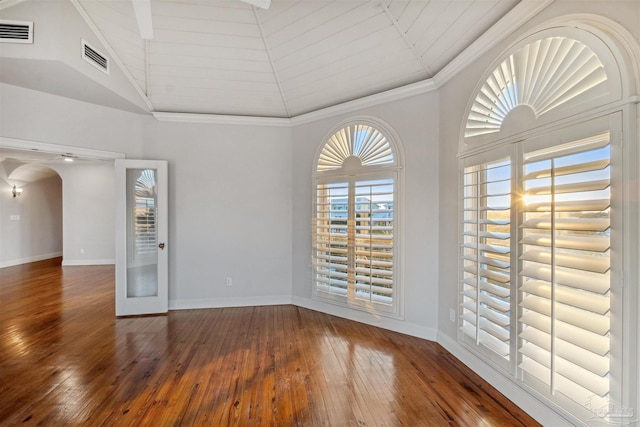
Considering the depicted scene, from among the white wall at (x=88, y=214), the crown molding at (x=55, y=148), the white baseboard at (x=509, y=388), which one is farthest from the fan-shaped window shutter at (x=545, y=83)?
the white wall at (x=88, y=214)

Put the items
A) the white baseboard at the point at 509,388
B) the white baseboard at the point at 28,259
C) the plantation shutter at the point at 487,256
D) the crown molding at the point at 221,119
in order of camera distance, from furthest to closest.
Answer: the white baseboard at the point at 28,259 → the crown molding at the point at 221,119 → the plantation shutter at the point at 487,256 → the white baseboard at the point at 509,388

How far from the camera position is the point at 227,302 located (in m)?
4.16

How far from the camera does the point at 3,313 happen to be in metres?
3.91

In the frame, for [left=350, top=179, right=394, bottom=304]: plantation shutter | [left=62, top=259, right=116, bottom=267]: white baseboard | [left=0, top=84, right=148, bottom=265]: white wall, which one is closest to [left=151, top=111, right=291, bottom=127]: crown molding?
[left=0, top=84, right=148, bottom=265]: white wall

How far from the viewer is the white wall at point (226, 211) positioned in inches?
160

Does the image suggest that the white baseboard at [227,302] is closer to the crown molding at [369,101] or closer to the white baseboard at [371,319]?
the white baseboard at [371,319]

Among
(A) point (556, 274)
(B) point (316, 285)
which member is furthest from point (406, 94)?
(B) point (316, 285)

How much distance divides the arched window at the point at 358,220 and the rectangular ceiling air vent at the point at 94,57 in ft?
8.82

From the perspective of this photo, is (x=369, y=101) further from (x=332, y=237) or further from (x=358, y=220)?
(x=332, y=237)

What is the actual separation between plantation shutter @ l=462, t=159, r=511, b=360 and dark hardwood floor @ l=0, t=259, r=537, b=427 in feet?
1.49

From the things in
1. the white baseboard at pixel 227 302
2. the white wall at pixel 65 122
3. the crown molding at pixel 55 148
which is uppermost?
the white wall at pixel 65 122

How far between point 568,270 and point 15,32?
4.88m

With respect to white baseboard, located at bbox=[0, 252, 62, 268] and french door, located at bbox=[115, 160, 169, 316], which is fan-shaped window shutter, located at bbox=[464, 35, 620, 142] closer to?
french door, located at bbox=[115, 160, 169, 316]

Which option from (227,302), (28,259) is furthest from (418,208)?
(28,259)
